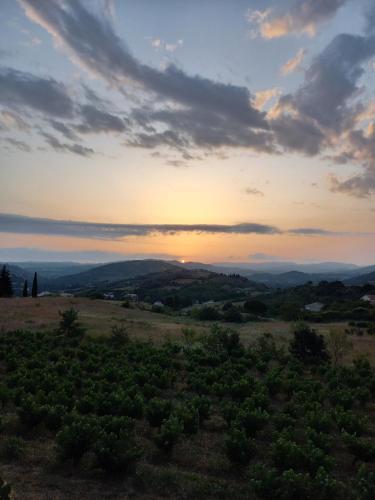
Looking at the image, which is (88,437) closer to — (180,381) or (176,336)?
(180,381)

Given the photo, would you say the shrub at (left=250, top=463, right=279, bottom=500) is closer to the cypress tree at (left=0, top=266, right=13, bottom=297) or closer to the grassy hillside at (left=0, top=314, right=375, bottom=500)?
the grassy hillside at (left=0, top=314, right=375, bottom=500)

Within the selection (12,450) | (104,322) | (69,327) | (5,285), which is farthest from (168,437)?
(5,285)

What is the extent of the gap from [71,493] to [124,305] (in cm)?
6734

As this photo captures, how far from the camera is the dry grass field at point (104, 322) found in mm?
48750

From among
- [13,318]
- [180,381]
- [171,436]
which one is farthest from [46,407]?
[13,318]

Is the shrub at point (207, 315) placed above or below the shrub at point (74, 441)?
below

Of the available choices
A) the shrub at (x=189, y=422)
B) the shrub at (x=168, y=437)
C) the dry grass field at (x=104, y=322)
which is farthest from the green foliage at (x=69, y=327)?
the shrub at (x=168, y=437)

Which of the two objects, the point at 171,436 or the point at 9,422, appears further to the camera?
the point at 9,422

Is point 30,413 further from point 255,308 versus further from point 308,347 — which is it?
point 255,308

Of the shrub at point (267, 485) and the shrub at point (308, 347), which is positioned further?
the shrub at point (308, 347)

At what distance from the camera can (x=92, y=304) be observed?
235ft

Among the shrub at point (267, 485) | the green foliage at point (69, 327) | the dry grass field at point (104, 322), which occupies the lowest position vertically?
the dry grass field at point (104, 322)

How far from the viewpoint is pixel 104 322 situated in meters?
54.9

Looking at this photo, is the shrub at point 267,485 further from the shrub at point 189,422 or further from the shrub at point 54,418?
the shrub at point 54,418
